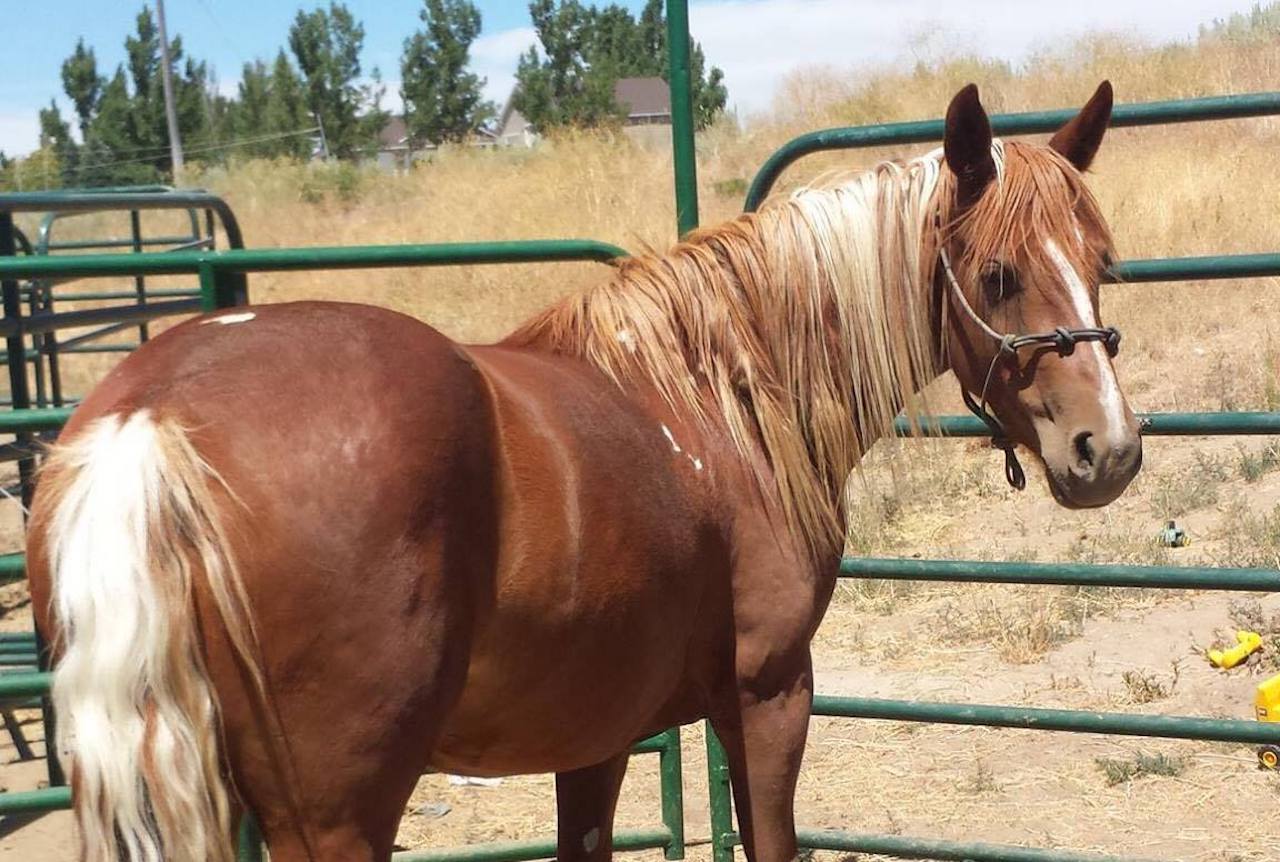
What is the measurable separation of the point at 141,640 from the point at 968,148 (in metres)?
1.77

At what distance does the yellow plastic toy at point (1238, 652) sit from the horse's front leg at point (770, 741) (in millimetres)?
2979

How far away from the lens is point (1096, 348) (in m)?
2.35

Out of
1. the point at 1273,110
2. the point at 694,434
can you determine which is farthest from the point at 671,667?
the point at 1273,110

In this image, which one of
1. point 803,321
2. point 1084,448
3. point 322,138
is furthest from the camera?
point 322,138

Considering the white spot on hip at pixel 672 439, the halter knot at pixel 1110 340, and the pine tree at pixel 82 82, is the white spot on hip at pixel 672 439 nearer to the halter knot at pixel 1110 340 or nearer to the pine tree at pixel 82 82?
the halter knot at pixel 1110 340

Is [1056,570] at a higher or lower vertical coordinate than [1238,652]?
higher

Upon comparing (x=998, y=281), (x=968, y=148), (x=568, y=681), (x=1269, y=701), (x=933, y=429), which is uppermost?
(x=968, y=148)

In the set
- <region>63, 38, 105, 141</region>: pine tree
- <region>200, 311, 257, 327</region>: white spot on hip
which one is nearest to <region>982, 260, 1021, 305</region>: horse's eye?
<region>200, 311, 257, 327</region>: white spot on hip

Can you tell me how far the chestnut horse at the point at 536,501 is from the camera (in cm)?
171

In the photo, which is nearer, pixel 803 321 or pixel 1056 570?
pixel 803 321

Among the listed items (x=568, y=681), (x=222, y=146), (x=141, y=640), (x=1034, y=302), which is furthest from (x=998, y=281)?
(x=222, y=146)

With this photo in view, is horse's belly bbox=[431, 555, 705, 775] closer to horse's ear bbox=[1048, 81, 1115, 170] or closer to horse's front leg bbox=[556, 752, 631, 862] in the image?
horse's front leg bbox=[556, 752, 631, 862]

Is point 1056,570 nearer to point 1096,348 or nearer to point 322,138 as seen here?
point 1096,348

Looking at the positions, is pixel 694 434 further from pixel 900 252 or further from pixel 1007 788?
pixel 1007 788
